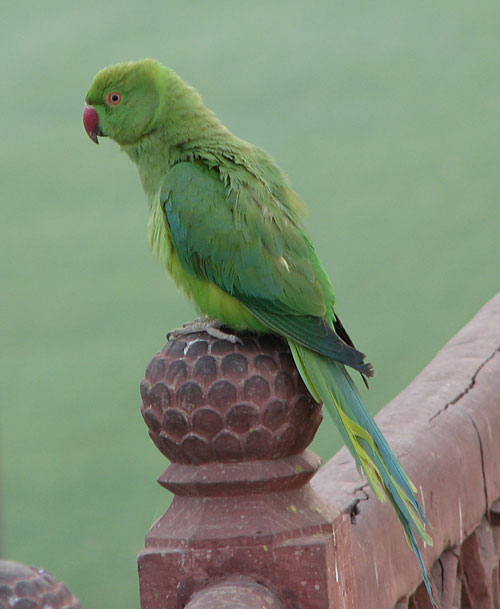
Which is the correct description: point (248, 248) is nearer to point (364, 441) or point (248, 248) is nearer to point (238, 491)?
point (364, 441)

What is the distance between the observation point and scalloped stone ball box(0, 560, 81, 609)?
83cm

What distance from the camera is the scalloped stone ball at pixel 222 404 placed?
36.7 inches

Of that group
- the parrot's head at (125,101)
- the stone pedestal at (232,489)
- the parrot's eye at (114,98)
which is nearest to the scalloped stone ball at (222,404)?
the stone pedestal at (232,489)

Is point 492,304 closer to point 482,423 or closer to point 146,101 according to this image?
point 482,423

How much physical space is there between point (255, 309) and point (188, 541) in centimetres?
47

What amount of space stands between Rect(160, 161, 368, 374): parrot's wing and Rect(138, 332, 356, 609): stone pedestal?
315 mm

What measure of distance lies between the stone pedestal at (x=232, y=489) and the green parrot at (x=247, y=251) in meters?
0.13

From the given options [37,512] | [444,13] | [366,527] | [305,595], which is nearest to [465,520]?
[366,527]

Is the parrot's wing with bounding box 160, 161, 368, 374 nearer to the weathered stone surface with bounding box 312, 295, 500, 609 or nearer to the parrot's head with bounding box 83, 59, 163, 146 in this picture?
the weathered stone surface with bounding box 312, 295, 500, 609

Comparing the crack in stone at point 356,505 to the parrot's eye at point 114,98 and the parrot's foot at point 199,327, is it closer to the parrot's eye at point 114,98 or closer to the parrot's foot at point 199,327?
the parrot's foot at point 199,327

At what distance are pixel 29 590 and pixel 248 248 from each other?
2.20 feet

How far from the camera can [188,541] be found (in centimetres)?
93

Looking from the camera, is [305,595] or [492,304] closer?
[305,595]

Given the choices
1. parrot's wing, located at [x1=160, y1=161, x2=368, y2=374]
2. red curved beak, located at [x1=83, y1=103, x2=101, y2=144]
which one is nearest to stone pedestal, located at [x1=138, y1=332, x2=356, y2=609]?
parrot's wing, located at [x1=160, y1=161, x2=368, y2=374]
